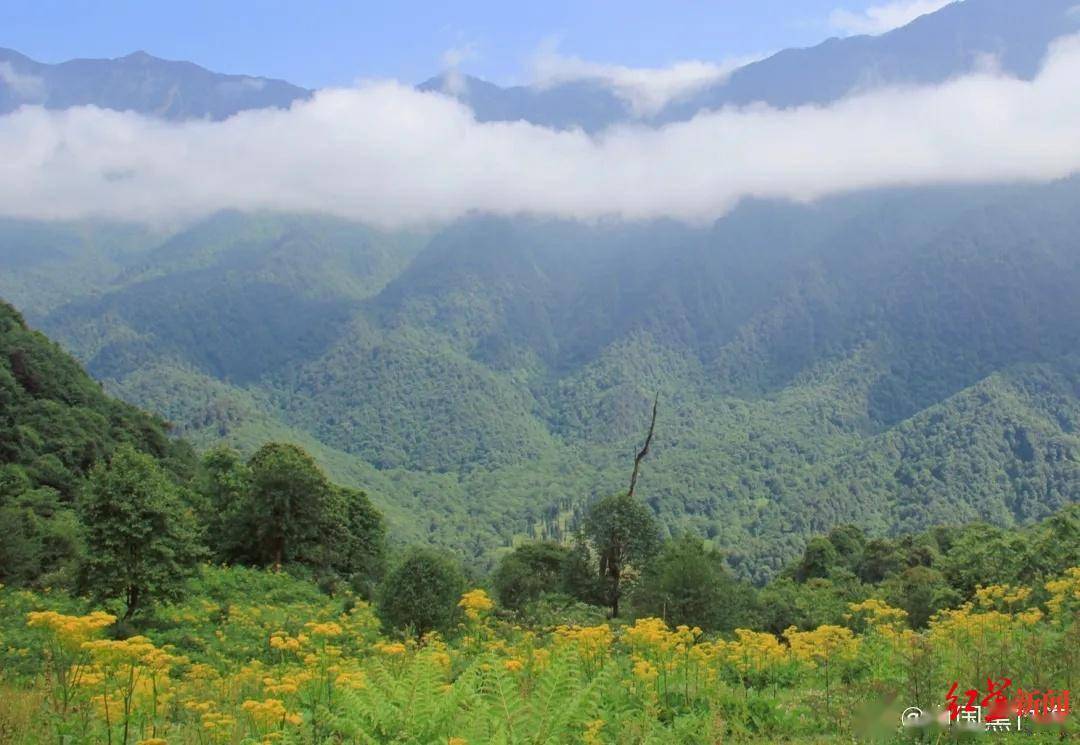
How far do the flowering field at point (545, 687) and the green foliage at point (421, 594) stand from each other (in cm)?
577

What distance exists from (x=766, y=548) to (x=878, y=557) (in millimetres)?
86690

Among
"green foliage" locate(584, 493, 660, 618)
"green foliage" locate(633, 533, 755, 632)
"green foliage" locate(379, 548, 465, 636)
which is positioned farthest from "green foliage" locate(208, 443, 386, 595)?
"green foliage" locate(633, 533, 755, 632)

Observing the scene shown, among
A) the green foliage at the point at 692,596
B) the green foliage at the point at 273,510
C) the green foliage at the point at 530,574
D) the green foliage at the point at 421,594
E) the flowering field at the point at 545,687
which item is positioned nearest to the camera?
the flowering field at the point at 545,687

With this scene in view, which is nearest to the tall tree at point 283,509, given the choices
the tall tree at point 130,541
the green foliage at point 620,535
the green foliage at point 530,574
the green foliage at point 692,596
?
the green foliage at point 530,574

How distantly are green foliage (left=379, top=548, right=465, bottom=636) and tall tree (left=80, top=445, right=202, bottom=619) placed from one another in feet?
16.2

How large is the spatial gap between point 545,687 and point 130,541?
1504 centimetres

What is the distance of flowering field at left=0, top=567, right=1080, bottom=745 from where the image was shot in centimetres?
601

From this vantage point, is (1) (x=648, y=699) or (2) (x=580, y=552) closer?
(1) (x=648, y=699)

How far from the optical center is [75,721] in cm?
663

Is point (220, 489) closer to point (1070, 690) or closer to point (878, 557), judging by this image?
point (1070, 690)

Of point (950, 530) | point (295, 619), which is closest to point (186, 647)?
point (295, 619)

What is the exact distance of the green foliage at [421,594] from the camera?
1839cm

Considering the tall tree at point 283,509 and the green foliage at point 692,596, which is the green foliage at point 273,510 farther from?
the green foliage at point 692,596

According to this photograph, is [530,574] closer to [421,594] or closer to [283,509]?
[283,509]
